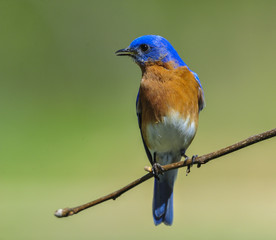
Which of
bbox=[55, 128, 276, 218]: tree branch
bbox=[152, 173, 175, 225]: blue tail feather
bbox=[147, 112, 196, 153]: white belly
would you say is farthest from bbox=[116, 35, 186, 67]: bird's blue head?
bbox=[55, 128, 276, 218]: tree branch

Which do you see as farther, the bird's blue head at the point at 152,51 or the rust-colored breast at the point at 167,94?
the bird's blue head at the point at 152,51

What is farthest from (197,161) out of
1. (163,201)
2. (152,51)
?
(163,201)

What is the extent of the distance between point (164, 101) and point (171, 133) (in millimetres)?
250

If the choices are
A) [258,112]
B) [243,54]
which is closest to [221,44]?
[243,54]

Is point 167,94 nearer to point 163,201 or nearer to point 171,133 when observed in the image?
point 171,133

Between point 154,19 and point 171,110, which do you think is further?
point 154,19

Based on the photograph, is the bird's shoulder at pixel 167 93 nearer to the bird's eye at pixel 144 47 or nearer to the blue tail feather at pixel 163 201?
the bird's eye at pixel 144 47

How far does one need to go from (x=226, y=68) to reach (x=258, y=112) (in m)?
1.29

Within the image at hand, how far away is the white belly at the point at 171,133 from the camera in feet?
12.7

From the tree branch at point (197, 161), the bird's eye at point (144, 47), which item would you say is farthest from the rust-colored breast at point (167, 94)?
the tree branch at point (197, 161)

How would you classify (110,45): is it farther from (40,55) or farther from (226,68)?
(226,68)

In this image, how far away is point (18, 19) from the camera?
9484 millimetres

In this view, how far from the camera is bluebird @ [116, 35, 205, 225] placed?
151 inches

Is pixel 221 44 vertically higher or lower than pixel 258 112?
higher
